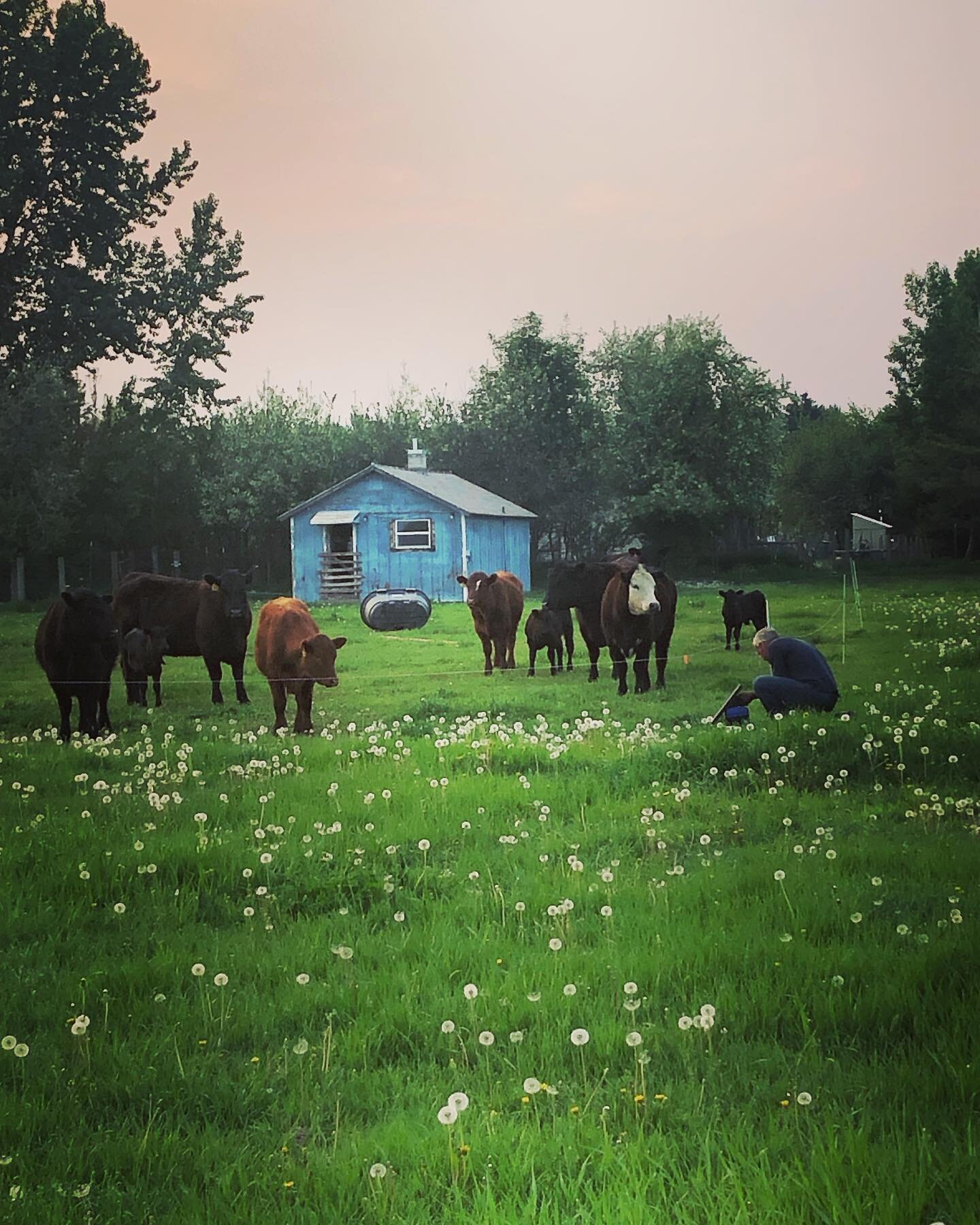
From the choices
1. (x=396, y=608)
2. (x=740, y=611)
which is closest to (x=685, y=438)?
(x=740, y=611)

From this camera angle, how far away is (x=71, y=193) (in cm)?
663

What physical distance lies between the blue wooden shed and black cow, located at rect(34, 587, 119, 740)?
125 cm

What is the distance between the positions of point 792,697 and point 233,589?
326 centimetres

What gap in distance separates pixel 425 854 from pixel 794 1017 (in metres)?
1.83

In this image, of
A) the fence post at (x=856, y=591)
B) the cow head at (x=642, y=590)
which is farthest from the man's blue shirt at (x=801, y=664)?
the cow head at (x=642, y=590)

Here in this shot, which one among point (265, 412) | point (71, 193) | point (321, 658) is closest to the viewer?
point (321, 658)

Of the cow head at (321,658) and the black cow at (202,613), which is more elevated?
the black cow at (202,613)

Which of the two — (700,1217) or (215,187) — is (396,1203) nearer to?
(700,1217)

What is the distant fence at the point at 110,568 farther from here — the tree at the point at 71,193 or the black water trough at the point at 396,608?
the tree at the point at 71,193

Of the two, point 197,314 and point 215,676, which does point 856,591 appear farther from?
point 197,314

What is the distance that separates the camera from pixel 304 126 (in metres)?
7.04

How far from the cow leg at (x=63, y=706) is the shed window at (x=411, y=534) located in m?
2.13

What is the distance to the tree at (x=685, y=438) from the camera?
6.68m

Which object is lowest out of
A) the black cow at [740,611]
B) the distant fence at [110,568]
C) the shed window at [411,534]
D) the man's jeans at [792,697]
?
the man's jeans at [792,697]
